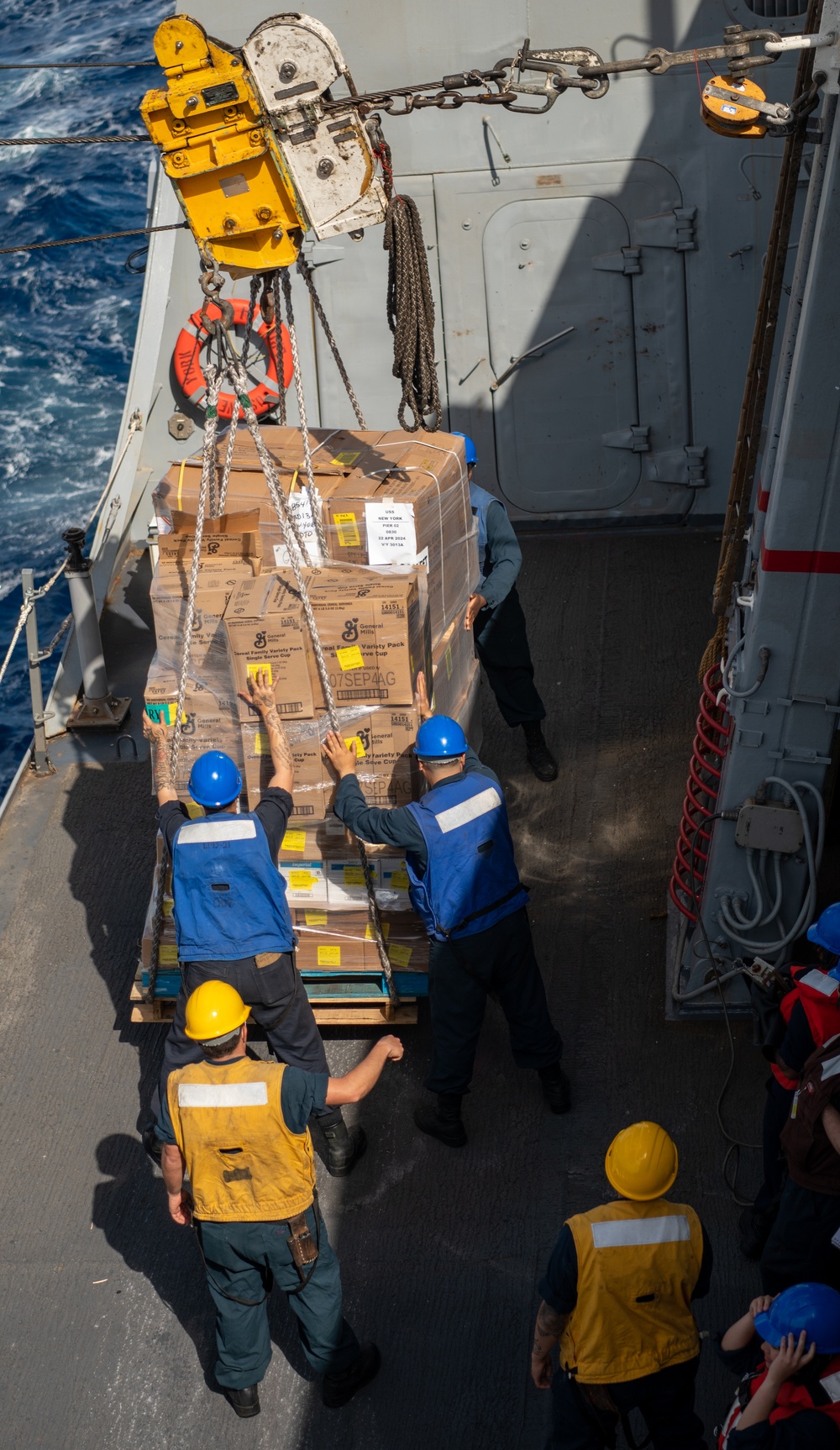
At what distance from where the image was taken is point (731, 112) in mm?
4348

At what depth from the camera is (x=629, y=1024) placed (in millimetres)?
5816

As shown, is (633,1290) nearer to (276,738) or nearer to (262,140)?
(276,738)

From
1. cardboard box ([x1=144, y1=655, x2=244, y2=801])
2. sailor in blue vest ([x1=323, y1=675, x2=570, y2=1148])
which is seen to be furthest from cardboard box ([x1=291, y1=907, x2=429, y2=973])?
cardboard box ([x1=144, y1=655, x2=244, y2=801])

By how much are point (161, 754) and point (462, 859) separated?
1.43 metres

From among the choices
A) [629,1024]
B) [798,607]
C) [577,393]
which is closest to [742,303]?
[577,393]

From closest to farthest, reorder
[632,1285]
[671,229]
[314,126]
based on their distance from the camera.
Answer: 1. [632,1285]
2. [314,126]
3. [671,229]

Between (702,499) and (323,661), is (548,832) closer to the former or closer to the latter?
(323,661)

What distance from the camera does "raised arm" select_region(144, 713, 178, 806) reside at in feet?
18.0

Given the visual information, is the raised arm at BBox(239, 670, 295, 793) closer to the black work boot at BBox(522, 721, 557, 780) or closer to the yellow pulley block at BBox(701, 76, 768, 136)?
the black work boot at BBox(522, 721, 557, 780)

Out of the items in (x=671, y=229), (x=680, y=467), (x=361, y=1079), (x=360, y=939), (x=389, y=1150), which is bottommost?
(x=389, y=1150)

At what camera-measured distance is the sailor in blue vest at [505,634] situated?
278 inches

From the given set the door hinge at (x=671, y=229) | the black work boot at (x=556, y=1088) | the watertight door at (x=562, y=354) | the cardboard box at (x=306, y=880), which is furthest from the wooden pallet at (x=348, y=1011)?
the door hinge at (x=671, y=229)

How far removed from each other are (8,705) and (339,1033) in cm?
742

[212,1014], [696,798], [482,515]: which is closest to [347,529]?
[482,515]
